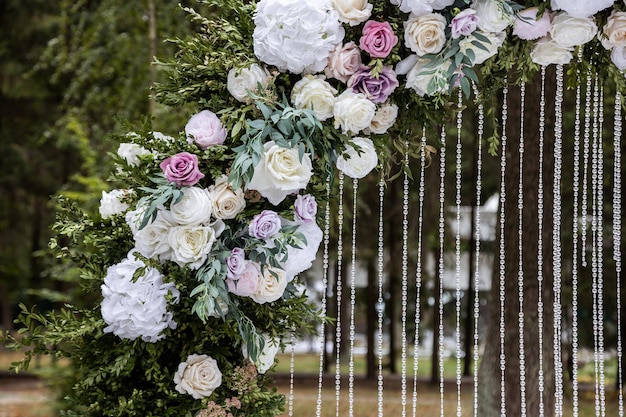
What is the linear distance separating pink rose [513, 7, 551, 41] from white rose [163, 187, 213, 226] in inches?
49.9

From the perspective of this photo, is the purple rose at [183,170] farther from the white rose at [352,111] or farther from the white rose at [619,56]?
the white rose at [619,56]

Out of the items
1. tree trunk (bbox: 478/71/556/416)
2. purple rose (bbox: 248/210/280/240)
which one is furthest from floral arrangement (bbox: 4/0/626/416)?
tree trunk (bbox: 478/71/556/416)

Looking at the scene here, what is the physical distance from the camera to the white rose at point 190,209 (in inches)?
101

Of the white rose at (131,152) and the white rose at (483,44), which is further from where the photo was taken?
the white rose at (131,152)

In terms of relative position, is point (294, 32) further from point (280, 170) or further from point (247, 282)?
point (247, 282)

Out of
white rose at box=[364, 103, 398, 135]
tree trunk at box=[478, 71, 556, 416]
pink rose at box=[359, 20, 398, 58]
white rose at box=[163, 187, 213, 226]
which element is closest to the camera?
white rose at box=[163, 187, 213, 226]

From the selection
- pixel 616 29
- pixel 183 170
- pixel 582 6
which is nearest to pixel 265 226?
pixel 183 170

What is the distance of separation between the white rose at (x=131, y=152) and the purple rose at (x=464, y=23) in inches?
47.2

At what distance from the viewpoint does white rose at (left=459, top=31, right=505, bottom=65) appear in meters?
2.65

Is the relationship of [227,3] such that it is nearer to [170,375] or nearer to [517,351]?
[170,375]

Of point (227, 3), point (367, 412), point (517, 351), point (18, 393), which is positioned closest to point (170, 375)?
point (227, 3)

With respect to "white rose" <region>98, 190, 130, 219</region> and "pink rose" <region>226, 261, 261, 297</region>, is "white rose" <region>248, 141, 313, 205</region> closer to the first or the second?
"pink rose" <region>226, 261, 261, 297</region>

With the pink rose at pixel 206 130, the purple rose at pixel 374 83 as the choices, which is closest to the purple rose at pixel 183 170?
the pink rose at pixel 206 130

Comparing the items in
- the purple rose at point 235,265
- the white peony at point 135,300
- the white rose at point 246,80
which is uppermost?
the white rose at point 246,80
